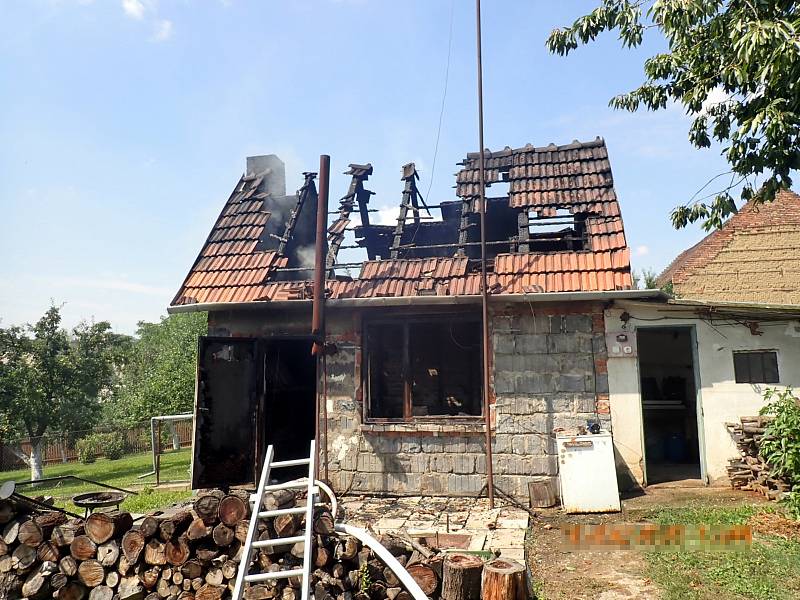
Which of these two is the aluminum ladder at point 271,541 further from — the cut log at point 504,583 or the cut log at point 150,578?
the cut log at point 504,583

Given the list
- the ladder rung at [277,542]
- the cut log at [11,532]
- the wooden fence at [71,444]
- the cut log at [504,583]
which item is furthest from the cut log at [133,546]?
the wooden fence at [71,444]

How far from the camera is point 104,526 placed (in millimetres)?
4746

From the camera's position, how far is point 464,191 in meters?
9.16

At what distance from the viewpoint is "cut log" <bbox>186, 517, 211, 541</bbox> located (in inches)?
178

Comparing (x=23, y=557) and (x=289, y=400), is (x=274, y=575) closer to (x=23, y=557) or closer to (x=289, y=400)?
(x=23, y=557)

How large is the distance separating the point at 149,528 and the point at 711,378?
7.34 meters

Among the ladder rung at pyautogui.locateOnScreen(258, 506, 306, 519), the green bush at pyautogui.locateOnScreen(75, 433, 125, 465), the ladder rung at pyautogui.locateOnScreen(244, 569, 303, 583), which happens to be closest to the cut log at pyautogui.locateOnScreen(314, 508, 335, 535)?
the ladder rung at pyautogui.locateOnScreen(258, 506, 306, 519)

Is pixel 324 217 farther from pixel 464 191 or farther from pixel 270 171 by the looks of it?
pixel 270 171

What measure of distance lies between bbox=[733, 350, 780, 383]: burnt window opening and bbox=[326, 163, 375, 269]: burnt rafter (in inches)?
250

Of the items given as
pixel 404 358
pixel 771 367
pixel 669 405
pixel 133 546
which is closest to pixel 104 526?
pixel 133 546

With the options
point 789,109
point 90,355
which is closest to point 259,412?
point 789,109

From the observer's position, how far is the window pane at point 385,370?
8.30m

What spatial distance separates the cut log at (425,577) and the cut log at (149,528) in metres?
2.28

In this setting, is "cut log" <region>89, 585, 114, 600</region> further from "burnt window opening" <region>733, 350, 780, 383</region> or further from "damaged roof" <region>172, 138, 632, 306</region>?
"burnt window opening" <region>733, 350, 780, 383</region>
